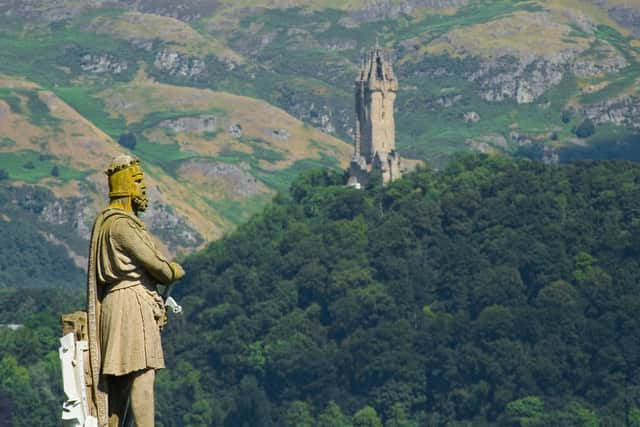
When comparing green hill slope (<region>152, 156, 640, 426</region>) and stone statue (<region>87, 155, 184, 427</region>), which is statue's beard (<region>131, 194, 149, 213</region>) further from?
green hill slope (<region>152, 156, 640, 426</region>)

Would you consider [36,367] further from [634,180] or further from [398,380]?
[634,180]

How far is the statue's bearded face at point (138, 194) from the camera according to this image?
770 inches

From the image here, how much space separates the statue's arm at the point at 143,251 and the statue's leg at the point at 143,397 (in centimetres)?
70

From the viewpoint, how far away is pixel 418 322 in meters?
174

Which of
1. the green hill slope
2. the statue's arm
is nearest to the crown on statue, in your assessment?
the statue's arm

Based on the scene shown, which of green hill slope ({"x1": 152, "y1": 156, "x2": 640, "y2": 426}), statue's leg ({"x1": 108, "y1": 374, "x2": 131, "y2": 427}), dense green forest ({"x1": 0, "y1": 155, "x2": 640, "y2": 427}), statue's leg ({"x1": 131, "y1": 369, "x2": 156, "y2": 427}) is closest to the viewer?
statue's leg ({"x1": 131, "y1": 369, "x2": 156, "y2": 427})

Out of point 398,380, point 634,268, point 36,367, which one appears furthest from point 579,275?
point 36,367

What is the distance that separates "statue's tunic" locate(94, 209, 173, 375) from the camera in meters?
19.0

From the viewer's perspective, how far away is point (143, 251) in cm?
1920

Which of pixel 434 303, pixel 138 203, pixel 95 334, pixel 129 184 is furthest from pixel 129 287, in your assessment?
pixel 434 303

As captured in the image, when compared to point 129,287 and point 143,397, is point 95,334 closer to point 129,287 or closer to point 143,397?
point 129,287

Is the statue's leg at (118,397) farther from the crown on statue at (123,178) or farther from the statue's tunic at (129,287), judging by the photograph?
the crown on statue at (123,178)

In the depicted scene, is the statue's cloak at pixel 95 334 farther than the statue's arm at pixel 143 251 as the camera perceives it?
No

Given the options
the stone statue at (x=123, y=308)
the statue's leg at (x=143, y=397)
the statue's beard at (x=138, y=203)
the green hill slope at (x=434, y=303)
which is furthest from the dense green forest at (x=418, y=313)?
the statue's leg at (x=143, y=397)
